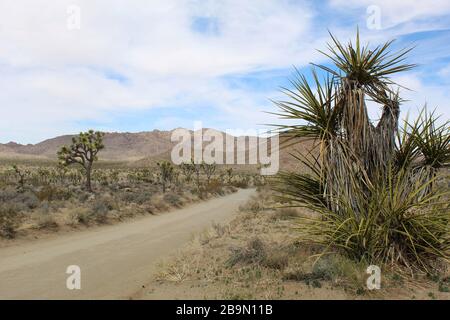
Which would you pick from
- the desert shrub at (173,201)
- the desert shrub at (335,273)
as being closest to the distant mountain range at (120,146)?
the desert shrub at (173,201)

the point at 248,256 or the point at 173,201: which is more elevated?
the point at 248,256

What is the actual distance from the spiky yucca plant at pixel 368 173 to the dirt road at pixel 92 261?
11.6ft

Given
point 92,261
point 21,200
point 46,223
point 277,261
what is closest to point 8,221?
point 46,223

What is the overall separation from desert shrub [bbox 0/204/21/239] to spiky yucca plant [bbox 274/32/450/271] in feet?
27.7

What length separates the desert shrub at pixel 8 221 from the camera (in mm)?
11747

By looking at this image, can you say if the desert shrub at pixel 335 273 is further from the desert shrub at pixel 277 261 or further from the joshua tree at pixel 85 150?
the joshua tree at pixel 85 150

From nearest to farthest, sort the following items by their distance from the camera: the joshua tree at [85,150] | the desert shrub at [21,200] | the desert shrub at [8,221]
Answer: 1. the desert shrub at [8,221]
2. the desert shrub at [21,200]
3. the joshua tree at [85,150]

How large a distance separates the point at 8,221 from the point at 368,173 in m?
10.4

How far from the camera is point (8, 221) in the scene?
12.1 meters

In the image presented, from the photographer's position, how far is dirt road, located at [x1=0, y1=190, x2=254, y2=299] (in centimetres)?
690

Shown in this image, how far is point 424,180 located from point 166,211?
15760mm

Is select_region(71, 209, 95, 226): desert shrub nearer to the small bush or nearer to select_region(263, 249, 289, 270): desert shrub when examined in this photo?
the small bush

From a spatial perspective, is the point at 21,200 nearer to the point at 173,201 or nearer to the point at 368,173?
the point at 173,201
